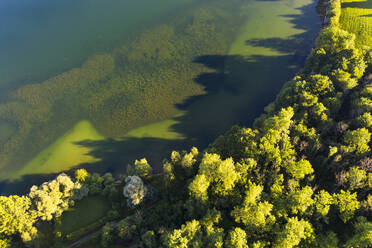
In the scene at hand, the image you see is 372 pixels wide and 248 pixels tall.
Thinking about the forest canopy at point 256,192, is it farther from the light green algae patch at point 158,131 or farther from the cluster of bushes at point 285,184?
the light green algae patch at point 158,131

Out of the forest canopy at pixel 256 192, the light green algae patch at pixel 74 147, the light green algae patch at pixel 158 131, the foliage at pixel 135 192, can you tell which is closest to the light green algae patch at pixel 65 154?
the light green algae patch at pixel 74 147

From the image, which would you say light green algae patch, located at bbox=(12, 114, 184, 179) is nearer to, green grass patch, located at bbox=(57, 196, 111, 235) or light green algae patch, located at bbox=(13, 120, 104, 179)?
light green algae patch, located at bbox=(13, 120, 104, 179)

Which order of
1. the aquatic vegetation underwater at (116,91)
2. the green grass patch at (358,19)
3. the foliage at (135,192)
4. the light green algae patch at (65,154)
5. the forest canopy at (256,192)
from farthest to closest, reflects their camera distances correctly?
the green grass patch at (358,19)
the aquatic vegetation underwater at (116,91)
the light green algae patch at (65,154)
the foliage at (135,192)
the forest canopy at (256,192)

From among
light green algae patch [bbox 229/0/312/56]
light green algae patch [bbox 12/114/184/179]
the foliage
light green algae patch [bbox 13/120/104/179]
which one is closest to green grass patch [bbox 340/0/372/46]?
light green algae patch [bbox 229/0/312/56]

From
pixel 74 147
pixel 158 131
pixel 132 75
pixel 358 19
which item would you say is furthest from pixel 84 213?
pixel 358 19

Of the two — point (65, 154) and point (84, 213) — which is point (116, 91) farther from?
point (84, 213)

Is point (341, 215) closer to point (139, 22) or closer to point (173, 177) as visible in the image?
point (173, 177)

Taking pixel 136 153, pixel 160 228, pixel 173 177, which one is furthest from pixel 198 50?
pixel 160 228
